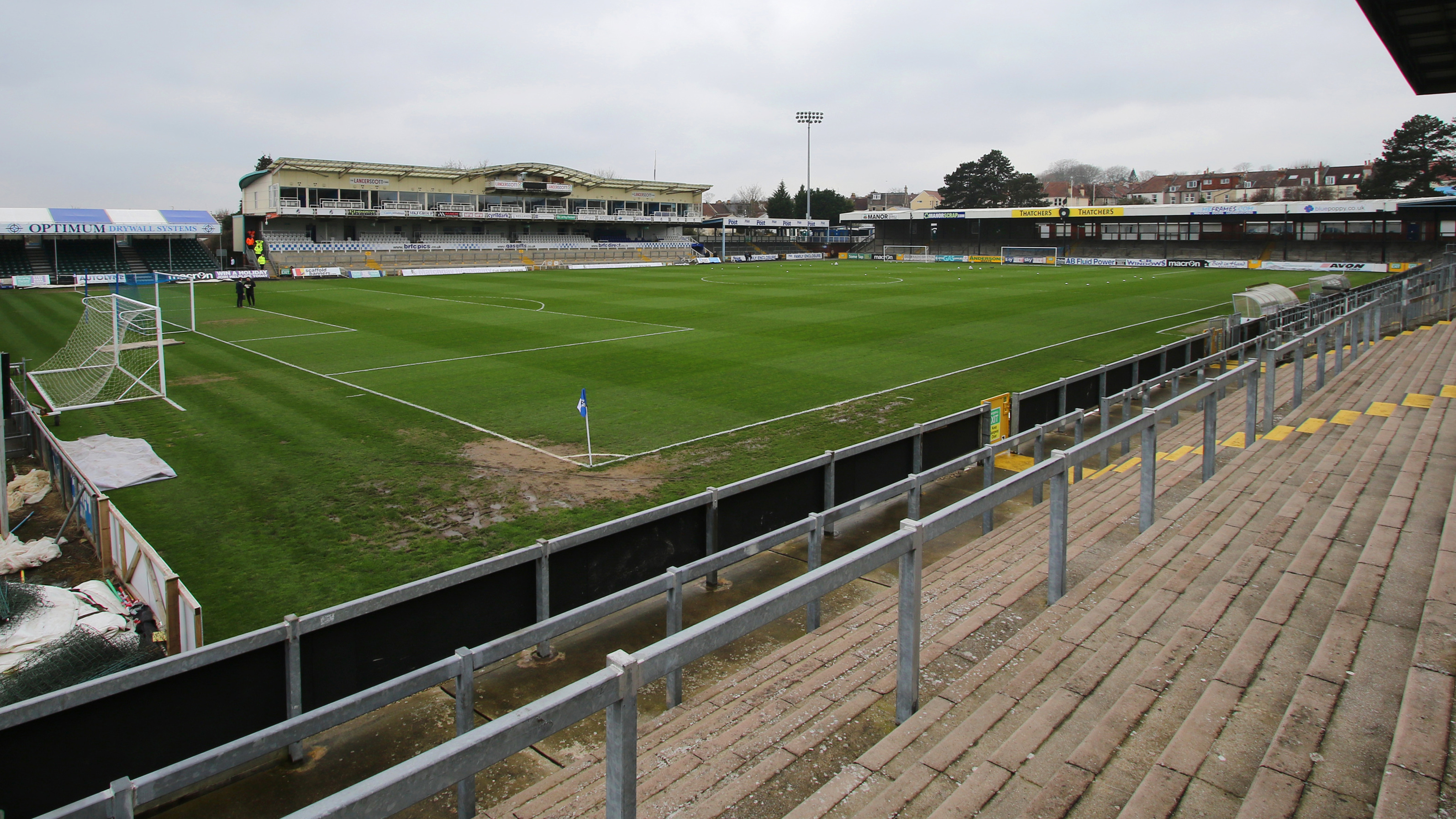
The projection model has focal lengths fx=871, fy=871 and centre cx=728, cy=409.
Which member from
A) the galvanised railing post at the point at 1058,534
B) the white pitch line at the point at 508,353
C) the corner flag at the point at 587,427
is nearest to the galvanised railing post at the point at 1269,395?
Answer: the galvanised railing post at the point at 1058,534

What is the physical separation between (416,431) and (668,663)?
576 inches

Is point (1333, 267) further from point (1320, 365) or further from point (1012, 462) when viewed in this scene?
point (1012, 462)

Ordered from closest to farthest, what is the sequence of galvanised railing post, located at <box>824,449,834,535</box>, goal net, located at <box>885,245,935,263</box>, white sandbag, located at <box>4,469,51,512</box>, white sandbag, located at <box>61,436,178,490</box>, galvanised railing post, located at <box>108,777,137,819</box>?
galvanised railing post, located at <box>108,777,137,819</box>
galvanised railing post, located at <box>824,449,834,535</box>
white sandbag, located at <box>4,469,51,512</box>
white sandbag, located at <box>61,436,178,490</box>
goal net, located at <box>885,245,935,263</box>

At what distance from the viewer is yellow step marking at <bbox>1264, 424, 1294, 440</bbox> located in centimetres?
913

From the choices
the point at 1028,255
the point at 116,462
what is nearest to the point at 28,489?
the point at 116,462

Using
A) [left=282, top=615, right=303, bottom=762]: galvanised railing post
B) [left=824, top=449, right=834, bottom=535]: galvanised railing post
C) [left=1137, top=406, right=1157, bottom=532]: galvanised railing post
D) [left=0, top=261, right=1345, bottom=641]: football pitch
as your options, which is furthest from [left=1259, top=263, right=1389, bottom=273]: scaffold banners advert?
[left=282, top=615, right=303, bottom=762]: galvanised railing post

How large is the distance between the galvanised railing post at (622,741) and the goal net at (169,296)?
27252 millimetres

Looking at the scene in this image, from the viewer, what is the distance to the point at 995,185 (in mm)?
118625

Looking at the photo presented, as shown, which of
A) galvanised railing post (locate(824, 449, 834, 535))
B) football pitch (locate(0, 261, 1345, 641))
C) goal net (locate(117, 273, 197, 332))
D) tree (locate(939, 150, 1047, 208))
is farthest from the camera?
tree (locate(939, 150, 1047, 208))

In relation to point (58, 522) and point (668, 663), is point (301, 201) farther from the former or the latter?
point (668, 663)

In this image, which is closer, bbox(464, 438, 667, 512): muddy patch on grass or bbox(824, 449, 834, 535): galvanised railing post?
bbox(824, 449, 834, 535): galvanised railing post

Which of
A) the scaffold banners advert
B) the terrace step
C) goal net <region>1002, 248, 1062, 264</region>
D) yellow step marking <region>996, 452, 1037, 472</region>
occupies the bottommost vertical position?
yellow step marking <region>996, 452, 1037, 472</region>

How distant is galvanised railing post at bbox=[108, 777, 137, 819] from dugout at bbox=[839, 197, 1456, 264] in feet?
233

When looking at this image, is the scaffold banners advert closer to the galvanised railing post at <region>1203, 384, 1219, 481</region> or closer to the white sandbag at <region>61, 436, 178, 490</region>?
the galvanised railing post at <region>1203, 384, 1219, 481</region>
